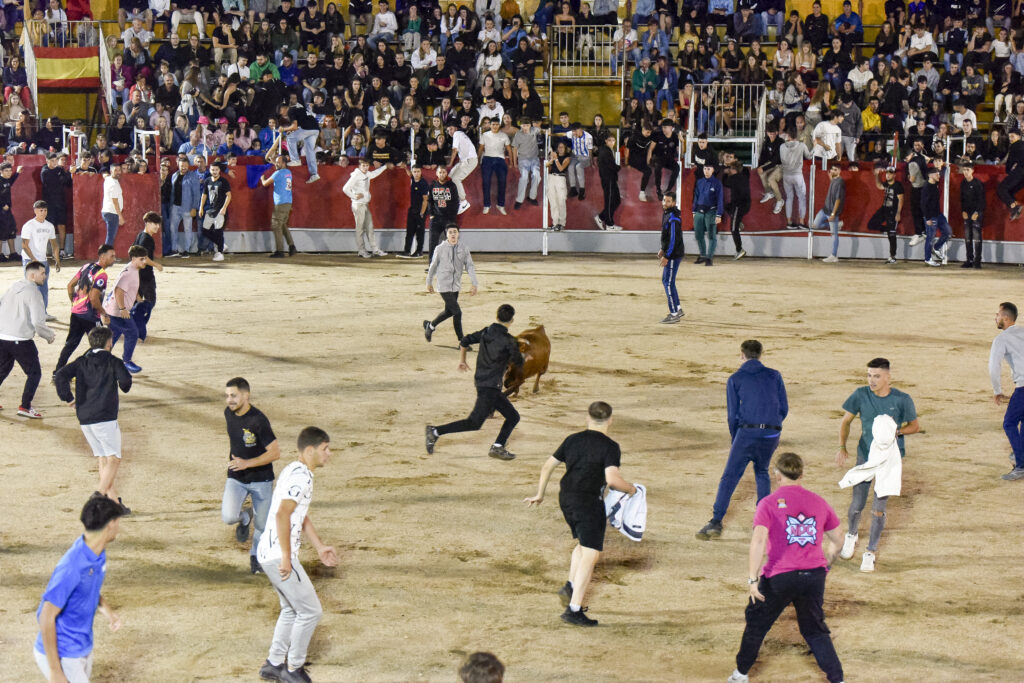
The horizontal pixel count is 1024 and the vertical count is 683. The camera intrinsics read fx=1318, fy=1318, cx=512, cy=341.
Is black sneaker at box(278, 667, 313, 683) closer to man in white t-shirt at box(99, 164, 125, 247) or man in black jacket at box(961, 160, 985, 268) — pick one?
man in white t-shirt at box(99, 164, 125, 247)

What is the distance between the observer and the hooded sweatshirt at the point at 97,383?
416 inches

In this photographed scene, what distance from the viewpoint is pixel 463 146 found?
2758 cm

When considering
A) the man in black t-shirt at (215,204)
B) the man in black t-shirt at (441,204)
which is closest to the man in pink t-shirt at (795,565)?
the man in black t-shirt at (441,204)

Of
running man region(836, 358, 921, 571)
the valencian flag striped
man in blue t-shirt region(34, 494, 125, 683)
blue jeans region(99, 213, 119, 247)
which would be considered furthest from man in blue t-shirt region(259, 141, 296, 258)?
man in blue t-shirt region(34, 494, 125, 683)

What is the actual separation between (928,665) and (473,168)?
818 inches

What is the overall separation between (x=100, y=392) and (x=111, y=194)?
15.3 meters

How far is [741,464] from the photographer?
10.4m

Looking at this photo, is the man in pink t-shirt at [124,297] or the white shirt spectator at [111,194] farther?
the white shirt spectator at [111,194]

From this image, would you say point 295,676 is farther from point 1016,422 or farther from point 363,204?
point 363,204

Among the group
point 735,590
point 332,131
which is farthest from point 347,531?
point 332,131

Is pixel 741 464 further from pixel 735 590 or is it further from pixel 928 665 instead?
pixel 928 665

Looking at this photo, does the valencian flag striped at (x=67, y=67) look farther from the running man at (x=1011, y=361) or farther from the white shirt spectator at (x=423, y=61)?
the running man at (x=1011, y=361)

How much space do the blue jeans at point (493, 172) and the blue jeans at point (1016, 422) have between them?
1685 centimetres

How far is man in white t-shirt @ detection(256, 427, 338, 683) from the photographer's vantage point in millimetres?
7742
